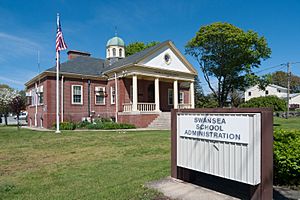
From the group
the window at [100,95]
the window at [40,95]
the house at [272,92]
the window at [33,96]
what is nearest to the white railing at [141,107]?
the window at [100,95]

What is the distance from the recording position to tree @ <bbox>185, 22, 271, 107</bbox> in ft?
99.2

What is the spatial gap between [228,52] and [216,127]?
2965cm

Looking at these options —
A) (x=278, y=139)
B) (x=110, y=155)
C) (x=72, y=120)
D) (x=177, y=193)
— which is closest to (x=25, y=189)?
(x=177, y=193)

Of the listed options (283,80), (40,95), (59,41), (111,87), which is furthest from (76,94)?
(283,80)

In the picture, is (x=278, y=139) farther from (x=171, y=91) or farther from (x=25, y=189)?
(x=171, y=91)

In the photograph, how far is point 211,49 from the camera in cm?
3278

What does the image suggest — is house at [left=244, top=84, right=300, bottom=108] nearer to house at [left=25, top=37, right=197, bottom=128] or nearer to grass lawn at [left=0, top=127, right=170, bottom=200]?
house at [left=25, top=37, right=197, bottom=128]

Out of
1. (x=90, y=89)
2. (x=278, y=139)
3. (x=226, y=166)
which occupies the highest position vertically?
(x=90, y=89)

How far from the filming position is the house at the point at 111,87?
69.2 feet


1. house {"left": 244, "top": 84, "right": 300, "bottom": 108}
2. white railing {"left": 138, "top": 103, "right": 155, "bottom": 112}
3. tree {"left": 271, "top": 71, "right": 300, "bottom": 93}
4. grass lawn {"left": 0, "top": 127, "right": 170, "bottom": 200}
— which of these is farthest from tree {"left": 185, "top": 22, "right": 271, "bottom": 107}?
tree {"left": 271, "top": 71, "right": 300, "bottom": 93}

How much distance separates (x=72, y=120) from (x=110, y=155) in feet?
49.7

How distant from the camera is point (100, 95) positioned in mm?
23688

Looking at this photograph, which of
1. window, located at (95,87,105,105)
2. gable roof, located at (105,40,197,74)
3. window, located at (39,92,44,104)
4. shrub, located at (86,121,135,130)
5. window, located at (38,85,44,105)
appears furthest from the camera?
window, located at (95,87,105,105)

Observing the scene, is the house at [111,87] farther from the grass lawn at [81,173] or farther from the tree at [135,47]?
the tree at [135,47]
